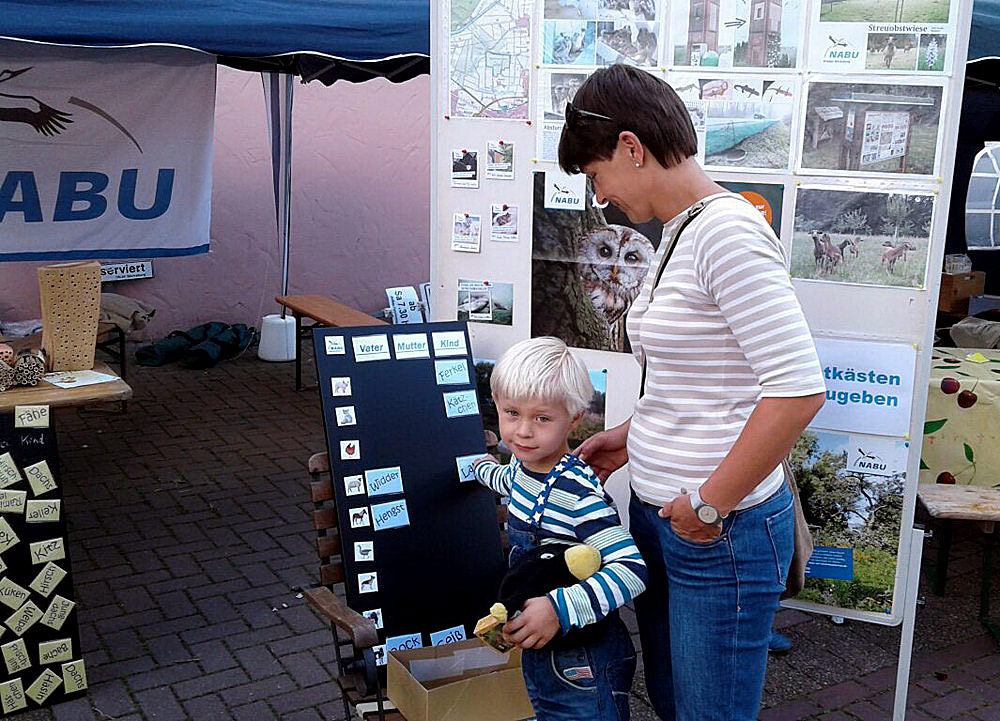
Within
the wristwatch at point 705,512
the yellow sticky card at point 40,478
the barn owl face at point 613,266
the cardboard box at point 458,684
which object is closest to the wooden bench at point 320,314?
the yellow sticky card at point 40,478

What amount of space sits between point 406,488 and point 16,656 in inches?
60.3

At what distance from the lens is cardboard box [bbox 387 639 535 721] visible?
8.23 feet

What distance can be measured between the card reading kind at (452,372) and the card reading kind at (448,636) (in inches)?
27.8

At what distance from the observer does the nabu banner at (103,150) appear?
593 centimetres

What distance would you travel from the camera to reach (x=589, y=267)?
3.48m

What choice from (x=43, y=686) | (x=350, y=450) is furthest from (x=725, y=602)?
(x=43, y=686)

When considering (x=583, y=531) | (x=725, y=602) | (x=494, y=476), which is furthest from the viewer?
(x=494, y=476)

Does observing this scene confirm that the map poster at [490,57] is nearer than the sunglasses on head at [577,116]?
No

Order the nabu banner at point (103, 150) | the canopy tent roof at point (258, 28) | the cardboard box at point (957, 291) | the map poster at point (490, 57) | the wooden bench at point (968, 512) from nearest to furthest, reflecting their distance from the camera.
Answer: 1. the map poster at point (490, 57)
2. the wooden bench at point (968, 512)
3. the canopy tent roof at point (258, 28)
4. the nabu banner at point (103, 150)
5. the cardboard box at point (957, 291)

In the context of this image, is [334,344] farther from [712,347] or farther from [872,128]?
[872,128]

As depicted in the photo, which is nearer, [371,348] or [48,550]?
[371,348]

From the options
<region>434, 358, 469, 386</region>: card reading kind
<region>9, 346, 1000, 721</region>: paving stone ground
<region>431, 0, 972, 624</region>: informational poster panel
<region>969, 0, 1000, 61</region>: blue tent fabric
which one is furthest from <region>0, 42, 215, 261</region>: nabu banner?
<region>969, 0, 1000, 61</region>: blue tent fabric

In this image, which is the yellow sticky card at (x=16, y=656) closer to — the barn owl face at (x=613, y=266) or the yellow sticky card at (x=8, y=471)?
the yellow sticky card at (x=8, y=471)

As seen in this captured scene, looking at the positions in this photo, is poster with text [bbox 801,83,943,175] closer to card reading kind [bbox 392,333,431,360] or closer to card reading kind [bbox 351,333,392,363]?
card reading kind [bbox 392,333,431,360]
